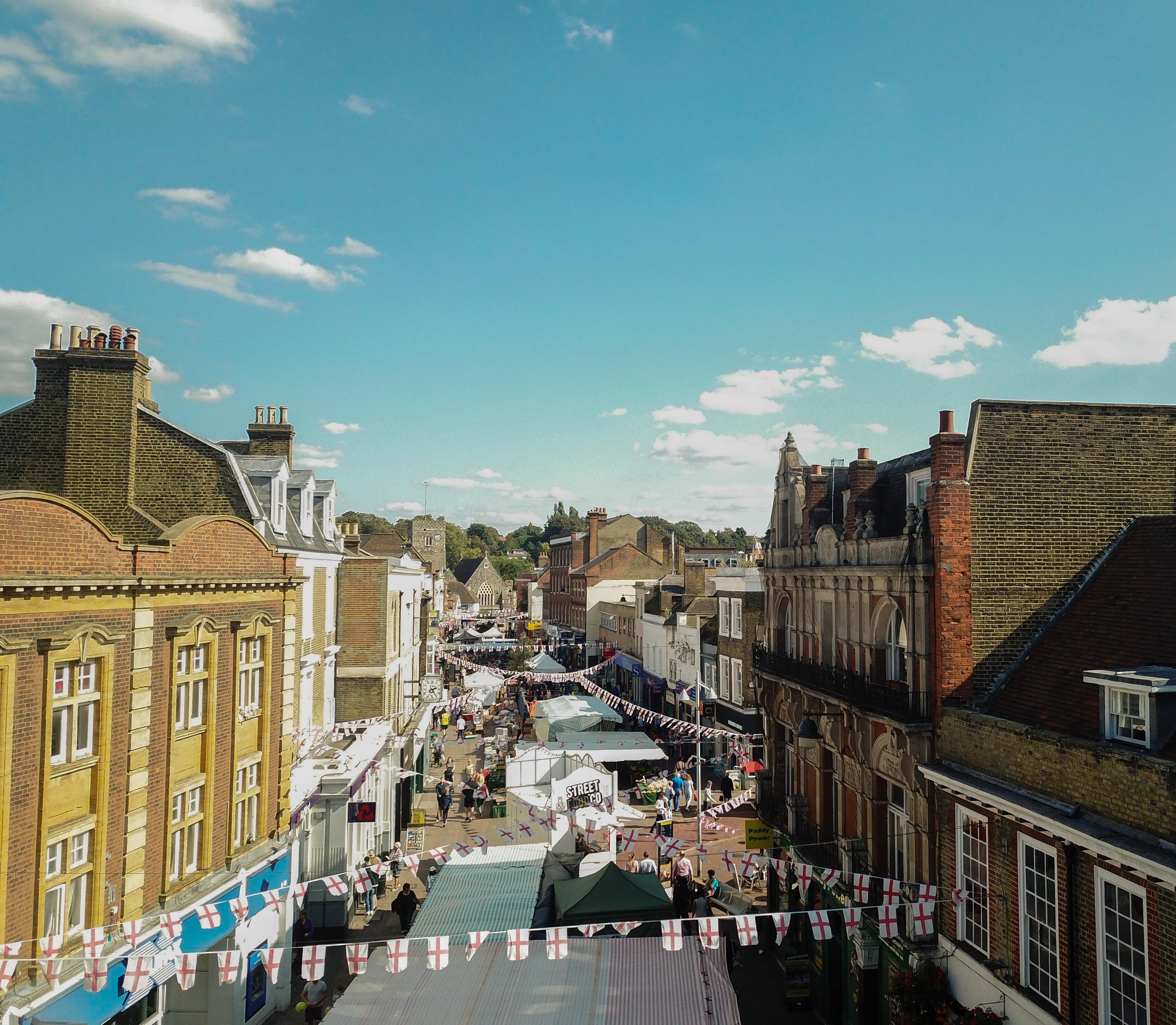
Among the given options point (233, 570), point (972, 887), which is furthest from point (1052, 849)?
point (233, 570)

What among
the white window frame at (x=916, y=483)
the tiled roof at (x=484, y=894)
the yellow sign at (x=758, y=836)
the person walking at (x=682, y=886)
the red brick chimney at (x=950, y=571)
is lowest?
the person walking at (x=682, y=886)

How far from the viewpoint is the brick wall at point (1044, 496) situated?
567 inches

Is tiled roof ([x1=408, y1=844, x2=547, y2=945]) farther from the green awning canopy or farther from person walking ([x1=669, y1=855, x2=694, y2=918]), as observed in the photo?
person walking ([x1=669, y1=855, x2=694, y2=918])

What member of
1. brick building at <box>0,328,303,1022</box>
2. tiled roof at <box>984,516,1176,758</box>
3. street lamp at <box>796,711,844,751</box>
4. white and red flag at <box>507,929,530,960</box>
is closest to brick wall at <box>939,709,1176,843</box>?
tiled roof at <box>984,516,1176,758</box>

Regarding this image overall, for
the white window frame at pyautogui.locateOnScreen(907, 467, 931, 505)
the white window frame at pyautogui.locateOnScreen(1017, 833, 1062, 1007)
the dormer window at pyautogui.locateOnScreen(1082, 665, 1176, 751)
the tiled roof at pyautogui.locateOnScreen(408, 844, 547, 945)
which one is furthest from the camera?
the white window frame at pyautogui.locateOnScreen(907, 467, 931, 505)

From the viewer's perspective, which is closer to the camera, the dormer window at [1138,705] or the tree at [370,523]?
the dormer window at [1138,705]

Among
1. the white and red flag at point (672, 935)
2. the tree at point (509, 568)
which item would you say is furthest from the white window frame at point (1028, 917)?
the tree at point (509, 568)

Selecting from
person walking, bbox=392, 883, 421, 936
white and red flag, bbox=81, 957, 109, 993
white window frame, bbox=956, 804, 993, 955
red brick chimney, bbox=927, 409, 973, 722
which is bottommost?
person walking, bbox=392, 883, 421, 936

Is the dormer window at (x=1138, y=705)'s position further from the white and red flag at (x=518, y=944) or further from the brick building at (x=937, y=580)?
the white and red flag at (x=518, y=944)

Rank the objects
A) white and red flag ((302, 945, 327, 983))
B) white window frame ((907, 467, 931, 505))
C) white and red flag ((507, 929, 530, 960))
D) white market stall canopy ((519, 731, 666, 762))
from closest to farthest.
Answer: white and red flag ((302, 945, 327, 983)) < white and red flag ((507, 929, 530, 960)) < white window frame ((907, 467, 931, 505)) < white market stall canopy ((519, 731, 666, 762))

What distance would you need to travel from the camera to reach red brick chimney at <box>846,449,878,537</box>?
58.4 feet

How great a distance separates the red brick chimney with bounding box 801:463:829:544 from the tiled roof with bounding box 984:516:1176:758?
21.6 ft

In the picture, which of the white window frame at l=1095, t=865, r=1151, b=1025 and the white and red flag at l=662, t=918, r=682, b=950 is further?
the white and red flag at l=662, t=918, r=682, b=950

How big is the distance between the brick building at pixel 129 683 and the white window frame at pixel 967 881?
11893mm
